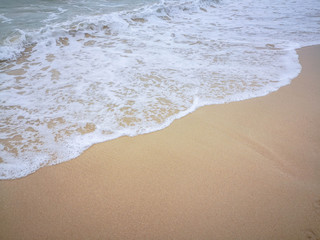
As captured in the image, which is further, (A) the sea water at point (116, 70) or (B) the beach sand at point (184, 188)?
(A) the sea water at point (116, 70)

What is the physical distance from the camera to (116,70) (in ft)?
12.1

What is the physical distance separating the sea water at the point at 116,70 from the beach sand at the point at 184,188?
0.26m

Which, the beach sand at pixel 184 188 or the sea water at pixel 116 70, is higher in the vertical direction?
the sea water at pixel 116 70

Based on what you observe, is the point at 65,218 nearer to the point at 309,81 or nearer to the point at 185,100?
the point at 185,100

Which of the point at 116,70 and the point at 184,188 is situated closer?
the point at 184,188

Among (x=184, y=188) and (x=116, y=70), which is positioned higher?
(x=116, y=70)

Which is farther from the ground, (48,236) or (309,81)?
(309,81)

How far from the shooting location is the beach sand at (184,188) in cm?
146

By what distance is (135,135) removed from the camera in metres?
2.26

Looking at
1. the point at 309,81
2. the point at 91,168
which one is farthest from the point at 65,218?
the point at 309,81

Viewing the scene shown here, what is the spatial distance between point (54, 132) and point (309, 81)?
152 inches

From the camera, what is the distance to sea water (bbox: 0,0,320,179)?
2297mm

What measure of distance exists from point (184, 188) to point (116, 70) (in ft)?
8.75

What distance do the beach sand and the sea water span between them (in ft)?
0.85
